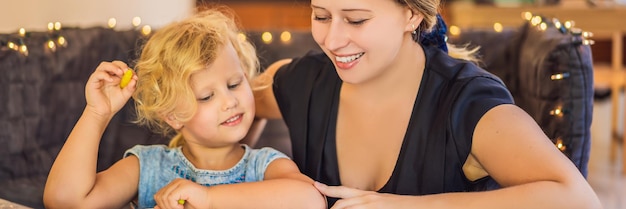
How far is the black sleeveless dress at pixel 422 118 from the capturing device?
1867 millimetres

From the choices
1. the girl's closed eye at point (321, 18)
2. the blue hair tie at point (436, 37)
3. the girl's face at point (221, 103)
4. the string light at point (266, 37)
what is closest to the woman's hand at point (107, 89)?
the girl's face at point (221, 103)

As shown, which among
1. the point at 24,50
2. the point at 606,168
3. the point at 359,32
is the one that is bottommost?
the point at 606,168

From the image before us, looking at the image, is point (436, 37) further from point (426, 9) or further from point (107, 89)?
point (107, 89)

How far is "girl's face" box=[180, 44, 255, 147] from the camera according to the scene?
1.96 meters

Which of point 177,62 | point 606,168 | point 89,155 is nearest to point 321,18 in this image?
point 177,62

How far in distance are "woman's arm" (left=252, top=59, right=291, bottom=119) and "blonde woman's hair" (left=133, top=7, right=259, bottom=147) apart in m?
0.15

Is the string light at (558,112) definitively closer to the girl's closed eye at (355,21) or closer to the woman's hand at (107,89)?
the girl's closed eye at (355,21)

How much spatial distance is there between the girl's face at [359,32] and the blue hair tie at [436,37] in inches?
6.7

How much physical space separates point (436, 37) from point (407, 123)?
0.73 feet

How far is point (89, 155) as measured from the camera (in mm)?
1894

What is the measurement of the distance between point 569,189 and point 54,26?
1.42 m

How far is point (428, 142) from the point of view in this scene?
76.3 inches

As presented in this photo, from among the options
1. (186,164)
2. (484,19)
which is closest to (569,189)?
(186,164)

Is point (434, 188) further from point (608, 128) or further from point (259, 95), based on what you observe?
point (608, 128)
